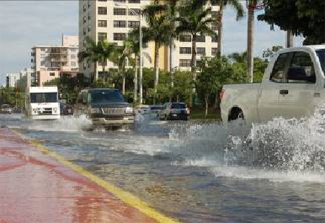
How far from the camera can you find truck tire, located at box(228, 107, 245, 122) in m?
12.9

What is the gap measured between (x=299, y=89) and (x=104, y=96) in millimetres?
18833

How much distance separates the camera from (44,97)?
42.0 meters

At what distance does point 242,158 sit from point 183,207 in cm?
443

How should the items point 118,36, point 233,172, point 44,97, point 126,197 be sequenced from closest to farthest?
1. point 126,197
2. point 233,172
3. point 44,97
4. point 118,36

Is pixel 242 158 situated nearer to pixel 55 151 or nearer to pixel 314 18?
pixel 55 151

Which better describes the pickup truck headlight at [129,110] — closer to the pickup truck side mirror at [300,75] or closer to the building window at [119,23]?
the pickup truck side mirror at [300,75]

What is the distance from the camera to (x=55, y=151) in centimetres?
1581

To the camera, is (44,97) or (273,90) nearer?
(273,90)

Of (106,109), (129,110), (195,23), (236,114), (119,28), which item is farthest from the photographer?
(119,28)

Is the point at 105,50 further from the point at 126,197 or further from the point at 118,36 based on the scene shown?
the point at 126,197

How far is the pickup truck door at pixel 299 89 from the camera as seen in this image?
409 inches

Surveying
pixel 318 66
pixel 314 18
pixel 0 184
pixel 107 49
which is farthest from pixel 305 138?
pixel 107 49

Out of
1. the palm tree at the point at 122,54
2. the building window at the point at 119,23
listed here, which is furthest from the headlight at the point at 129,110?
the building window at the point at 119,23

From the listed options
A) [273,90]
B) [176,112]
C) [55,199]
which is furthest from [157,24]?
[55,199]
